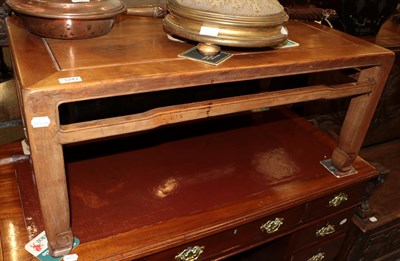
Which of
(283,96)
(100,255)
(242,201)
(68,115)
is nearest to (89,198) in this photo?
(100,255)

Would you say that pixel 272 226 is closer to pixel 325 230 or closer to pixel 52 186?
pixel 325 230

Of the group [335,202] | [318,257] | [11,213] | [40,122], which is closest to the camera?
[40,122]

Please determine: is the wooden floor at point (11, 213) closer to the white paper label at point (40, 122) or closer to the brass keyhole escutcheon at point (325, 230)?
the white paper label at point (40, 122)

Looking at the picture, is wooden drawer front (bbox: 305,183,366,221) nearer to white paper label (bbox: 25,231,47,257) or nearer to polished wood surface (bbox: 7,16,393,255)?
polished wood surface (bbox: 7,16,393,255)

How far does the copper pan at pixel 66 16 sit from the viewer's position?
0.75 metres

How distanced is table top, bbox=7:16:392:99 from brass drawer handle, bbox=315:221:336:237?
637mm

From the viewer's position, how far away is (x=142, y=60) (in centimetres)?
79

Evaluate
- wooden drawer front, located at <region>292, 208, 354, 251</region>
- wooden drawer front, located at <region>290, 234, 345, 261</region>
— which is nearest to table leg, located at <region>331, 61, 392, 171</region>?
wooden drawer front, located at <region>292, 208, 354, 251</region>

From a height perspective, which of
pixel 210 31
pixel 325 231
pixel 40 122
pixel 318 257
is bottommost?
pixel 318 257

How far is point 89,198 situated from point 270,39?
0.66 meters

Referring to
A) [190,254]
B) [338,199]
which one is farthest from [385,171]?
[190,254]

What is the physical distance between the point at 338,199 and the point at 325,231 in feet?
0.50

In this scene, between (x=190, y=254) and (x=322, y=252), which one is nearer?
(x=190, y=254)

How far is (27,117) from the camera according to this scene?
0.65 metres
